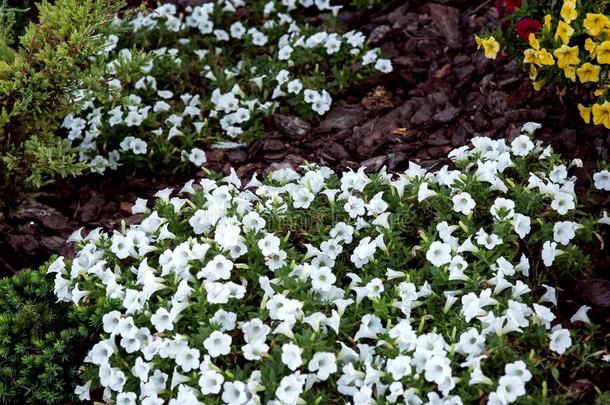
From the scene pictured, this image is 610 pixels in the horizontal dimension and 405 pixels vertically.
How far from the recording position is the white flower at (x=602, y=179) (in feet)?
14.0

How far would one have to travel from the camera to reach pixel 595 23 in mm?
4215

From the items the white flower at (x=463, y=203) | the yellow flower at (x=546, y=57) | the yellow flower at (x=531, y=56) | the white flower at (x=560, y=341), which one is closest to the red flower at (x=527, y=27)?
the yellow flower at (x=531, y=56)

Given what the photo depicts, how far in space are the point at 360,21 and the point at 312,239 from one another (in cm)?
279

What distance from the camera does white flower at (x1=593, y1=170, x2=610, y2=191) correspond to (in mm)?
4262

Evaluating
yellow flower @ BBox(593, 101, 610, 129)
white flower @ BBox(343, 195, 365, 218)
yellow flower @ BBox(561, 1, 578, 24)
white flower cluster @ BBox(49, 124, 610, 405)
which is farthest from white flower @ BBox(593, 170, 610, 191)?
white flower @ BBox(343, 195, 365, 218)

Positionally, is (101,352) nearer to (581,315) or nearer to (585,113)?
(581,315)

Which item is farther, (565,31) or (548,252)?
(565,31)

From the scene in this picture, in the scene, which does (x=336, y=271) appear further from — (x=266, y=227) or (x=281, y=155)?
(x=281, y=155)

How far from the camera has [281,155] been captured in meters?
5.38

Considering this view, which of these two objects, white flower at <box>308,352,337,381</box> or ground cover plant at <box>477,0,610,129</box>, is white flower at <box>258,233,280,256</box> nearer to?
white flower at <box>308,352,337,381</box>

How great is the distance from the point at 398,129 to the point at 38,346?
104 inches

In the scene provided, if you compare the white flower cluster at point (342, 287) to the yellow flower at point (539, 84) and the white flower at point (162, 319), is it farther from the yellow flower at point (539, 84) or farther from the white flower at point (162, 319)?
the yellow flower at point (539, 84)

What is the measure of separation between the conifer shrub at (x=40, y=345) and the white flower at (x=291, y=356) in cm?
96

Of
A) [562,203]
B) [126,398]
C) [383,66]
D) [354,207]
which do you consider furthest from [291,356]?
[383,66]
